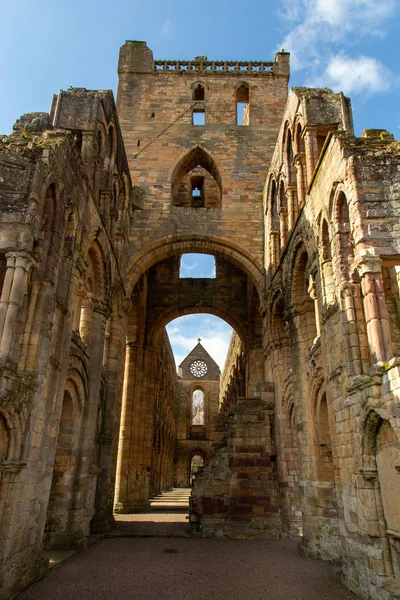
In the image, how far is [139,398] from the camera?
1753 cm

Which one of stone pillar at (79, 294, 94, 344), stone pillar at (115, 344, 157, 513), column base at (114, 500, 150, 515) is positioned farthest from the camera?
stone pillar at (115, 344, 157, 513)

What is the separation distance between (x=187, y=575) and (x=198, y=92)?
16.6 m

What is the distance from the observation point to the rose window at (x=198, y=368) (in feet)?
126

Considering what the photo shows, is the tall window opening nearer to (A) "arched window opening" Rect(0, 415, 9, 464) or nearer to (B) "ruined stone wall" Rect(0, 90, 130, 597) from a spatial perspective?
(B) "ruined stone wall" Rect(0, 90, 130, 597)

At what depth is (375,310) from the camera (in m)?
6.30

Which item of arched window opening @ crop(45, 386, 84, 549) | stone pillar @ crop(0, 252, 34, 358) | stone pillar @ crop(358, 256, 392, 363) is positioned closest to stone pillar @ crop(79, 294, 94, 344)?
arched window opening @ crop(45, 386, 84, 549)

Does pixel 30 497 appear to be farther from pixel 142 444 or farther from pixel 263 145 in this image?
pixel 263 145

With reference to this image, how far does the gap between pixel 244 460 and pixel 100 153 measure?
8.59m

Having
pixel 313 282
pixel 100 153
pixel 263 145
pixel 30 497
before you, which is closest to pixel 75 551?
pixel 30 497

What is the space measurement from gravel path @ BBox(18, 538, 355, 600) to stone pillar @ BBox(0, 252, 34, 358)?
321cm

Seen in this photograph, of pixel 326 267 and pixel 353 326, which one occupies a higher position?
pixel 326 267

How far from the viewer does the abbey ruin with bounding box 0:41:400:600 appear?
610 centimetres

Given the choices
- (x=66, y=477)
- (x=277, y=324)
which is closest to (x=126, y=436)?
(x=277, y=324)

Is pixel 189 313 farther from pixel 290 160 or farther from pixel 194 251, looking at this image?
pixel 290 160
